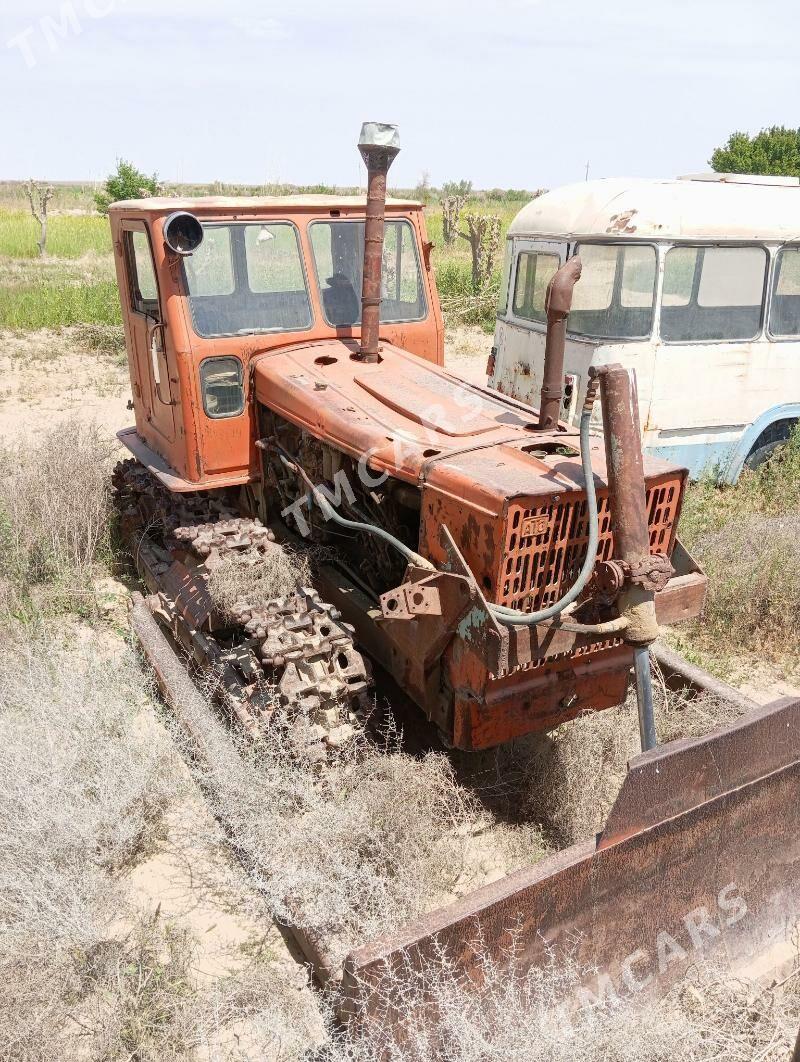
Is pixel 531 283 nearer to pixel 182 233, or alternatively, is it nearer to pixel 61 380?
pixel 182 233

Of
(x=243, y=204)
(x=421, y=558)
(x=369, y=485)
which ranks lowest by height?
(x=421, y=558)

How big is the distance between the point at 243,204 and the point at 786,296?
5346 mm

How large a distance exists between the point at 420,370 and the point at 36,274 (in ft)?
56.0

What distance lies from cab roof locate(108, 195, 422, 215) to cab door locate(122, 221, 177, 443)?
0.47 ft

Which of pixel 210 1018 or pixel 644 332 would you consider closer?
pixel 210 1018

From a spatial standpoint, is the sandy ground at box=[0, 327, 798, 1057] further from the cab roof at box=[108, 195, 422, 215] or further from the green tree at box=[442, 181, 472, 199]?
the green tree at box=[442, 181, 472, 199]

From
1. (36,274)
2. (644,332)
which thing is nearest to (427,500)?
(644,332)

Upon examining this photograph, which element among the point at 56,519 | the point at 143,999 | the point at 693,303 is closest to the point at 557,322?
the point at 143,999

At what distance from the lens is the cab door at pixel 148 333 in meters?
4.77

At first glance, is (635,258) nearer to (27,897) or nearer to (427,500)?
(427,500)

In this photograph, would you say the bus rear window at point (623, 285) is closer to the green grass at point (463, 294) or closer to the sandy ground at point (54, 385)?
the sandy ground at point (54, 385)

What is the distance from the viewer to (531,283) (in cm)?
829

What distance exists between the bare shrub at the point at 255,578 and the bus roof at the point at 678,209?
4.55 metres

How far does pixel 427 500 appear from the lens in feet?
10.9
